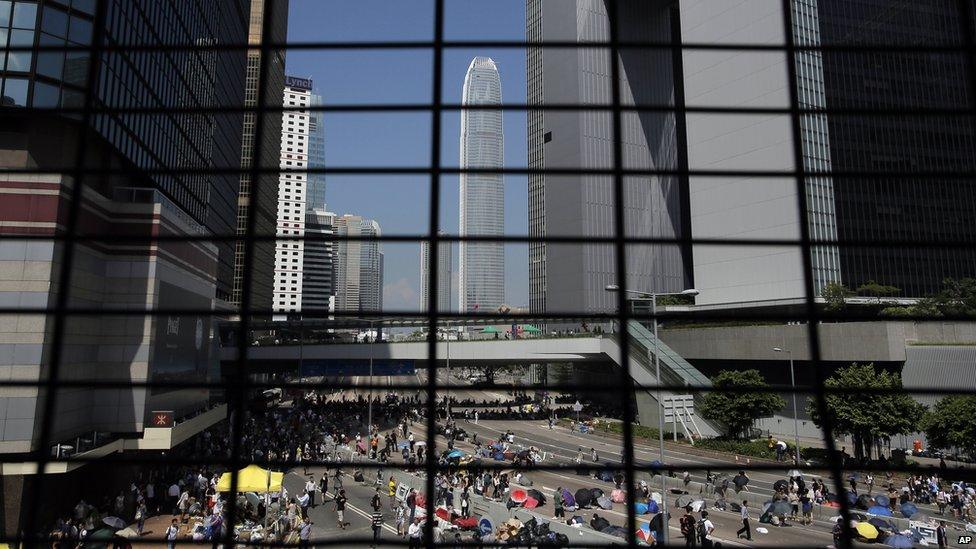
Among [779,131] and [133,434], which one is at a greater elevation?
[779,131]

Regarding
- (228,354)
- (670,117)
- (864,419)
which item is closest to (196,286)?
(228,354)

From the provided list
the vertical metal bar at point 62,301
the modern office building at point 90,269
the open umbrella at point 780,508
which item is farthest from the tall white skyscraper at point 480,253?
the open umbrella at point 780,508

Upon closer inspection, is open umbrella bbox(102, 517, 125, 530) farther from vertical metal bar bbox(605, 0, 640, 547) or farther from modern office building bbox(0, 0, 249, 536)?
vertical metal bar bbox(605, 0, 640, 547)

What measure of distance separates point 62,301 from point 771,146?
29073 mm

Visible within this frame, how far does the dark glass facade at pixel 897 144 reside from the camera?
25.5m

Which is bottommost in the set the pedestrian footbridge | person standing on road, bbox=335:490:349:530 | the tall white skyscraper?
person standing on road, bbox=335:490:349:530

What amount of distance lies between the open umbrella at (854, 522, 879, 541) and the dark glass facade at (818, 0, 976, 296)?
1883cm

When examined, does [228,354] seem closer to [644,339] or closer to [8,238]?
[644,339]

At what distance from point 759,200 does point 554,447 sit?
17.2 meters

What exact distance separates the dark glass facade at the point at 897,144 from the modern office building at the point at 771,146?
10 centimetres

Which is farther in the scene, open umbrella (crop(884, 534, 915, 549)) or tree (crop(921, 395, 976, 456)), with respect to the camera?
tree (crop(921, 395, 976, 456))

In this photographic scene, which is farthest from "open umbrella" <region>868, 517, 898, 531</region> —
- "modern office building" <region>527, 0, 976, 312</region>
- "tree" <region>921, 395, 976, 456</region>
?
"modern office building" <region>527, 0, 976, 312</region>

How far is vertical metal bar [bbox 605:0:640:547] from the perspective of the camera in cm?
151

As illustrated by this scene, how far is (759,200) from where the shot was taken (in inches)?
1134
